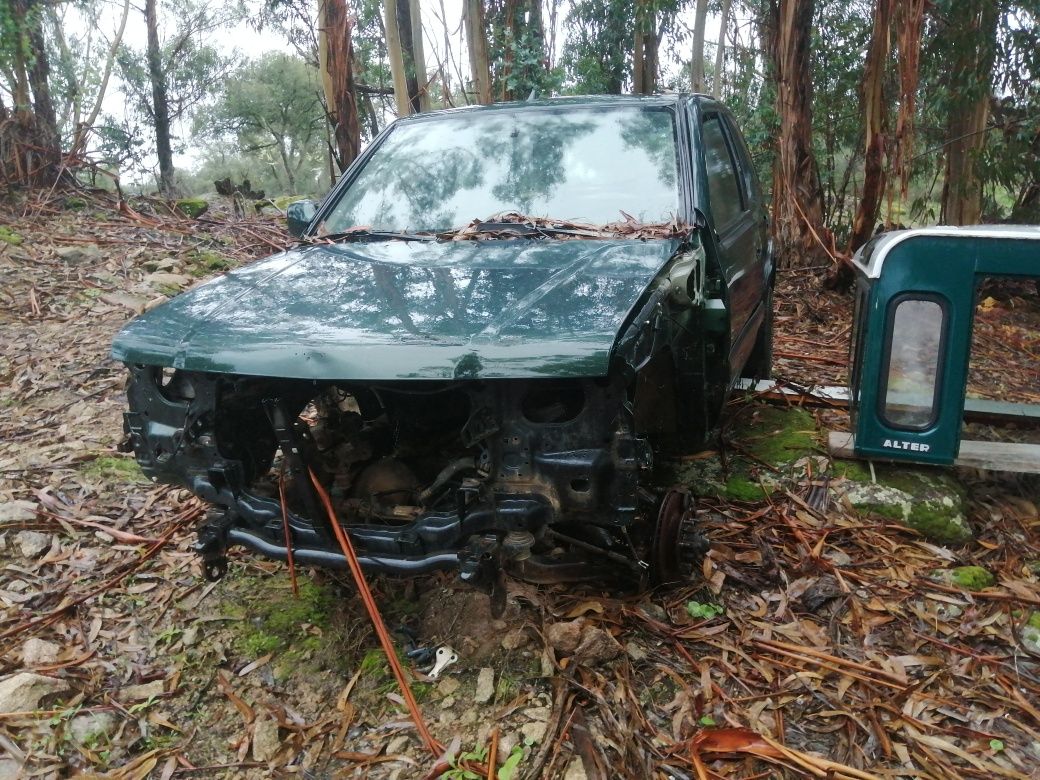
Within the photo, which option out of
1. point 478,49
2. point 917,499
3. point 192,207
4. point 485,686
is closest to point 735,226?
point 917,499

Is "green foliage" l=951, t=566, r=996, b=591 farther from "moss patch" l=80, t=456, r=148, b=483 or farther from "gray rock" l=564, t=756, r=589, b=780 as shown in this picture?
"moss patch" l=80, t=456, r=148, b=483

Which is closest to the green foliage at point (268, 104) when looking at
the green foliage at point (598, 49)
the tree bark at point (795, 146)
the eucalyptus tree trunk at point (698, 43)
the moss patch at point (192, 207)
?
the green foliage at point (598, 49)

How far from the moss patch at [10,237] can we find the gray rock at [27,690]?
6.78m

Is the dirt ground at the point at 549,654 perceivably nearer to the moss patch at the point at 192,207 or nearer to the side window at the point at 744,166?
the side window at the point at 744,166

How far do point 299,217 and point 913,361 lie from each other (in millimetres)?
3056

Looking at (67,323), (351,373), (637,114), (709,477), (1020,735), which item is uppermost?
(637,114)

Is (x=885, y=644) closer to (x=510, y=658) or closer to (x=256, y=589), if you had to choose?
(x=510, y=658)

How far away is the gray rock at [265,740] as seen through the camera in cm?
269

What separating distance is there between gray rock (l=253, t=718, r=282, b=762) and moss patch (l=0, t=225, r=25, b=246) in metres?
7.41

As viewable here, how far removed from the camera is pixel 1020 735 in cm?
273

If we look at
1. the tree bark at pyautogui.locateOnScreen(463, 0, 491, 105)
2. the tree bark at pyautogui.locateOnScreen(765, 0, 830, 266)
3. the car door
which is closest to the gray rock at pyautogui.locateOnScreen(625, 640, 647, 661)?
the car door

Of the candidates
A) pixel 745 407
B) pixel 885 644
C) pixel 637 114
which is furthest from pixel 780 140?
pixel 885 644

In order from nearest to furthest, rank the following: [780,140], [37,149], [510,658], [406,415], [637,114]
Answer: [510,658] → [406,415] → [637,114] → [780,140] → [37,149]

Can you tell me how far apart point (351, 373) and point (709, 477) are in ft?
8.19
